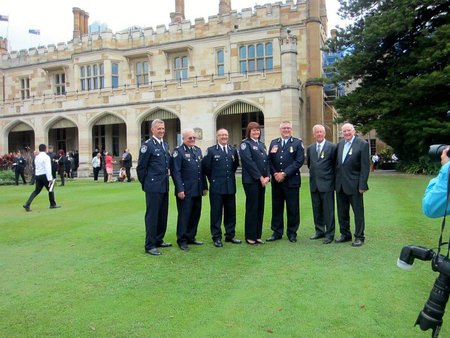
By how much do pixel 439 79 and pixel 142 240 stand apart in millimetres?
14655

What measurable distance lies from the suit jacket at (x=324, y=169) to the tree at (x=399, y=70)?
12.1 meters

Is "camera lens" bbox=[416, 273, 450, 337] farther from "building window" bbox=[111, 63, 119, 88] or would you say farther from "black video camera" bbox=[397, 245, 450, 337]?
"building window" bbox=[111, 63, 119, 88]

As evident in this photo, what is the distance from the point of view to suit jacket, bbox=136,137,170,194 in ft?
19.8

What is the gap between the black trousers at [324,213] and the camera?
632 centimetres

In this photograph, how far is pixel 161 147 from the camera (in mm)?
6160

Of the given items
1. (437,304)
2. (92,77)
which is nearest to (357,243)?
(437,304)

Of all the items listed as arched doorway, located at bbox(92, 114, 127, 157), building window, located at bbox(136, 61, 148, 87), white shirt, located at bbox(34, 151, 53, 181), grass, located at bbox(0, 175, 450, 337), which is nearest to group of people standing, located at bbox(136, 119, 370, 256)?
grass, located at bbox(0, 175, 450, 337)

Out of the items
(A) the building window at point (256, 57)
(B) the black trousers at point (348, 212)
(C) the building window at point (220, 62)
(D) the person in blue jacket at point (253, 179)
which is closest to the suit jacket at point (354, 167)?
(B) the black trousers at point (348, 212)

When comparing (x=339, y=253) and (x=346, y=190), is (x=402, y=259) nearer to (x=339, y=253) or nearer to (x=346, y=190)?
(x=339, y=253)

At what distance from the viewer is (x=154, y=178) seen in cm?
604

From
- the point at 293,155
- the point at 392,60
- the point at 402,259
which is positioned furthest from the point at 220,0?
the point at 402,259

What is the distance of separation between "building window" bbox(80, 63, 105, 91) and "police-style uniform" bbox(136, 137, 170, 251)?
25.5m

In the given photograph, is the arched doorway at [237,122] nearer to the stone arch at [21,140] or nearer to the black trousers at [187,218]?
the stone arch at [21,140]

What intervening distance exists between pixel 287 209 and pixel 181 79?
20.3m
